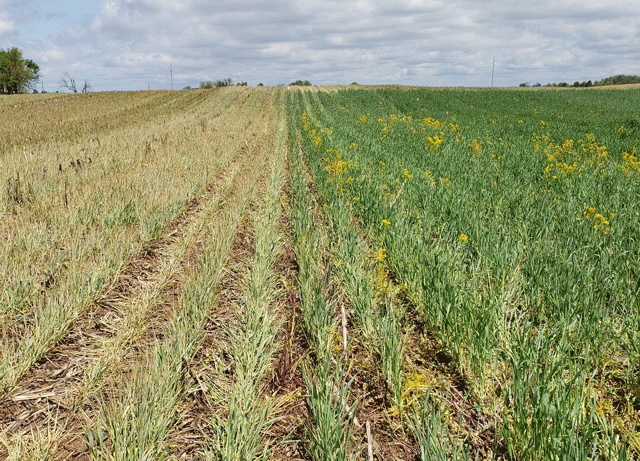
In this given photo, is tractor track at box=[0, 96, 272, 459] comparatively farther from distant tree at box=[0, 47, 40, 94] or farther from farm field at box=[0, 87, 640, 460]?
distant tree at box=[0, 47, 40, 94]

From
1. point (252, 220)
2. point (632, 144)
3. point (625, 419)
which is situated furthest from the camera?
point (632, 144)

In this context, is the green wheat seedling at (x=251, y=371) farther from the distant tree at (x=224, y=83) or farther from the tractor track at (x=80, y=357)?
the distant tree at (x=224, y=83)

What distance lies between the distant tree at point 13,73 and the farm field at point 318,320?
81.8 metres

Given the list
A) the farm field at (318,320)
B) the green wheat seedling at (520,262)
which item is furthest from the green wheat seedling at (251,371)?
the green wheat seedling at (520,262)

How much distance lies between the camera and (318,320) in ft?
9.81

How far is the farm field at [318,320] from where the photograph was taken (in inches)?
81.3

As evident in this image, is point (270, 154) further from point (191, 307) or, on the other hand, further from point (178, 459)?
point (178, 459)

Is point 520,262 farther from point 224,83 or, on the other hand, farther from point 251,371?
point 224,83

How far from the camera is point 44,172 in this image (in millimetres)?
7250

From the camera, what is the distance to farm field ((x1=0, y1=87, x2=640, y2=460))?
206cm

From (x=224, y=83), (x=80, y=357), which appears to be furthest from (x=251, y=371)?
(x=224, y=83)

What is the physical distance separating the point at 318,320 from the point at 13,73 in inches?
3491

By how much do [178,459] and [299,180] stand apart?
5972 mm

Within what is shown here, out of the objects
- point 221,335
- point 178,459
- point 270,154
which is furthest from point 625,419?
point 270,154
